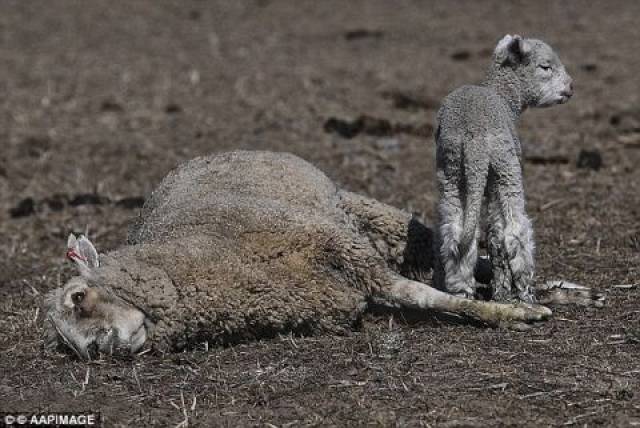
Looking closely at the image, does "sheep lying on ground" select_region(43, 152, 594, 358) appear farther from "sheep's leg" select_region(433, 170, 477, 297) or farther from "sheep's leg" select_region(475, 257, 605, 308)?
"sheep's leg" select_region(433, 170, 477, 297)

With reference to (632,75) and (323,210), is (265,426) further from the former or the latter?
(632,75)

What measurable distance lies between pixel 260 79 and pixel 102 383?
408 inches

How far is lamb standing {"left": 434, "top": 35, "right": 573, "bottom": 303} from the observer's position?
19.2 feet

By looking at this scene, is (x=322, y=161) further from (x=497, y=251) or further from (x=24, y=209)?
(x=497, y=251)

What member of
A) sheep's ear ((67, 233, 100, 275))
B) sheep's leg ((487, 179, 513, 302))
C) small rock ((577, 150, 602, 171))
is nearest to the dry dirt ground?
small rock ((577, 150, 602, 171))

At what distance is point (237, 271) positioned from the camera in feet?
19.0

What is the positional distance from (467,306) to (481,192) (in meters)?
0.61

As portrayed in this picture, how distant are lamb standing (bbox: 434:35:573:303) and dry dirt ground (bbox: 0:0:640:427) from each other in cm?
34

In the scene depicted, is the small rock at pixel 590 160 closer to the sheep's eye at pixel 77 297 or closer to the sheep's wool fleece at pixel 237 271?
the sheep's wool fleece at pixel 237 271

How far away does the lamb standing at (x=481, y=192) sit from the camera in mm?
5859

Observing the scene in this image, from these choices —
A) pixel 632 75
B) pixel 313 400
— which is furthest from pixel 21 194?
pixel 632 75

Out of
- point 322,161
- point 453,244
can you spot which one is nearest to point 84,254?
point 453,244

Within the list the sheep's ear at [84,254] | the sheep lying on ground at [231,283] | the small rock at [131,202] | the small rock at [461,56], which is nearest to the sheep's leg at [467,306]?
the sheep lying on ground at [231,283]

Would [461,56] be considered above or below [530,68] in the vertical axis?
below
